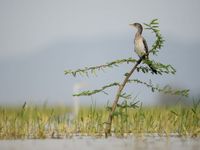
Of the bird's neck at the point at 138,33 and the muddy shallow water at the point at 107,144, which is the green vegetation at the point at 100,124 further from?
the bird's neck at the point at 138,33

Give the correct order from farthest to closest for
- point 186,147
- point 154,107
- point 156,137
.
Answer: point 154,107 < point 156,137 < point 186,147

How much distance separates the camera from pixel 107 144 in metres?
14.3

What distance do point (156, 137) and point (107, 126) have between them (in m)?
1.07

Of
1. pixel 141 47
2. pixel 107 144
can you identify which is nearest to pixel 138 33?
pixel 141 47

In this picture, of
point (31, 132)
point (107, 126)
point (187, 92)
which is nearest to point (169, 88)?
point (187, 92)

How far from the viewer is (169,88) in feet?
54.4

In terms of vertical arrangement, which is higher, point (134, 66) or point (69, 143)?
point (134, 66)

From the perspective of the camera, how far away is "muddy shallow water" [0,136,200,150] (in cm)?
1367

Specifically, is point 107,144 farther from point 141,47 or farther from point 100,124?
point 141,47

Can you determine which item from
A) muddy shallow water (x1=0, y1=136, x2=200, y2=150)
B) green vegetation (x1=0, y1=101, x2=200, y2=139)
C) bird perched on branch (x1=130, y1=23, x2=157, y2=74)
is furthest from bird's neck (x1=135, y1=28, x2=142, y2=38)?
muddy shallow water (x1=0, y1=136, x2=200, y2=150)

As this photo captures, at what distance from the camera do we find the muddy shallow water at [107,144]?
13.7m

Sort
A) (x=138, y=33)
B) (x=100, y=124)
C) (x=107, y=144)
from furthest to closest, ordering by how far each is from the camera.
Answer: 1. (x=138, y=33)
2. (x=100, y=124)
3. (x=107, y=144)

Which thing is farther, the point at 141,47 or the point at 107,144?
the point at 141,47

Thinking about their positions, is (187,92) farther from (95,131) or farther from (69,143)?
(69,143)
